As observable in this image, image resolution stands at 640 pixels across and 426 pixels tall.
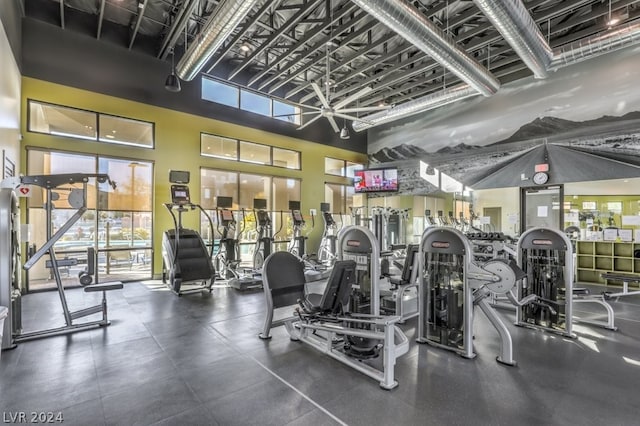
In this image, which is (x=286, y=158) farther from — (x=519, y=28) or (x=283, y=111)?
(x=519, y=28)

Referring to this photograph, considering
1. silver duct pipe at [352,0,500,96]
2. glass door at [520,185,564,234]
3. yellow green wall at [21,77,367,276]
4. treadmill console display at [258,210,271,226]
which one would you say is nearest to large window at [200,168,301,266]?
yellow green wall at [21,77,367,276]

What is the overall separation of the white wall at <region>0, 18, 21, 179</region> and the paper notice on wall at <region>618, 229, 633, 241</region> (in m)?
11.2

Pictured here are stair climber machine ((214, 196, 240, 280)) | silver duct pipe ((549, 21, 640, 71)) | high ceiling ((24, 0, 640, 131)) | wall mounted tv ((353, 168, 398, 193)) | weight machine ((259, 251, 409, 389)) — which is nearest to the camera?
weight machine ((259, 251, 409, 389))

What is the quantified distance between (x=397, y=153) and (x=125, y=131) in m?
8.64

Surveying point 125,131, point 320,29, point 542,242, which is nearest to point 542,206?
point 542,242

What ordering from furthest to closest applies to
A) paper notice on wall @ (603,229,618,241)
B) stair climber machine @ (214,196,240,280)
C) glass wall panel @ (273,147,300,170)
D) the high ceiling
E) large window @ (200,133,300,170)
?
glass wall panel @ (273,147,300,170)
large window @ (200,133,300,170)
stair climber machine @ (214,196,240,280)
paper notice on wall @ (603,229,618,241)
the high ceiling

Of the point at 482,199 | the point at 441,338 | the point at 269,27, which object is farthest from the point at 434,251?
the point at 482,199

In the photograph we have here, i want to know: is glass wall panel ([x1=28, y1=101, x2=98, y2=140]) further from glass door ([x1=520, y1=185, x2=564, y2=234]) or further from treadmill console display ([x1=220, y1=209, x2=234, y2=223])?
glass door ([x1=520, y1=185, x2=564, y2=234])

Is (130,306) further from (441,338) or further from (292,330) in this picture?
(441,338)

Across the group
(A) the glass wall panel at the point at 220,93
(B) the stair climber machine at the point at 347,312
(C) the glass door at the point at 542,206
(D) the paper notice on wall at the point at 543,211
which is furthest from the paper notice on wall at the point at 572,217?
(A) the glass wall panel at the point at 220,93

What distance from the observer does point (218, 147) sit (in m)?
8.62

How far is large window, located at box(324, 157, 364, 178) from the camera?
11445 millimetres

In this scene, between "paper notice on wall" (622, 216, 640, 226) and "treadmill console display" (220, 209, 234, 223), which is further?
"treadmill console display" (220, 209, 234, 223)

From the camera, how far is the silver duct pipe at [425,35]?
4.34 m
